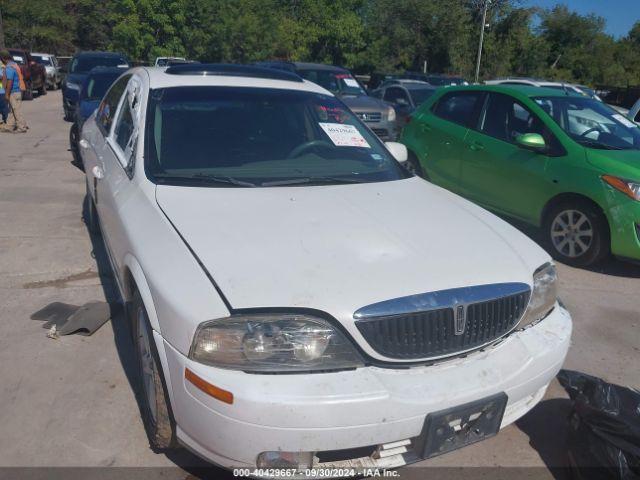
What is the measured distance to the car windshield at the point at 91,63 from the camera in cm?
1714

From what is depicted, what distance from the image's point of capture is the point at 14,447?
2879 mm

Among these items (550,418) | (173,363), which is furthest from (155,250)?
(550,418)

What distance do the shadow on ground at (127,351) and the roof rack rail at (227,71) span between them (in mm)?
1652

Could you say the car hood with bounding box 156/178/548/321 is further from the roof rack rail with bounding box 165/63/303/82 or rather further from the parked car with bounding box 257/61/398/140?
the parked car with bounding box 257/61/398/140

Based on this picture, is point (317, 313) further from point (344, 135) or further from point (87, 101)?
point (87, 101)

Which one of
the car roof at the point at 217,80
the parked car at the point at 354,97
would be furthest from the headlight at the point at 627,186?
the parked car at the point at 354,97

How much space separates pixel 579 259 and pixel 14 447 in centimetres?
482

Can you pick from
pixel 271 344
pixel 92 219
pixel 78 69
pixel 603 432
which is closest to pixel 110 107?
pixel 92 219

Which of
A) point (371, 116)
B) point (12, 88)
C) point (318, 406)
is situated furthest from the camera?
point (12, 88)

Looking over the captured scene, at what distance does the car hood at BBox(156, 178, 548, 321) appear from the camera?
239 cm

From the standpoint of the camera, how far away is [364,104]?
11.9 metres

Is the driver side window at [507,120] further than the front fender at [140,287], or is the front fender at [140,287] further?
the driver side window at [507,120]

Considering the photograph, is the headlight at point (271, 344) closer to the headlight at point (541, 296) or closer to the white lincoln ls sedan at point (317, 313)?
the white lincoln ls sedan at point (317, 313)

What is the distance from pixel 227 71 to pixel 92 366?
214 cm
